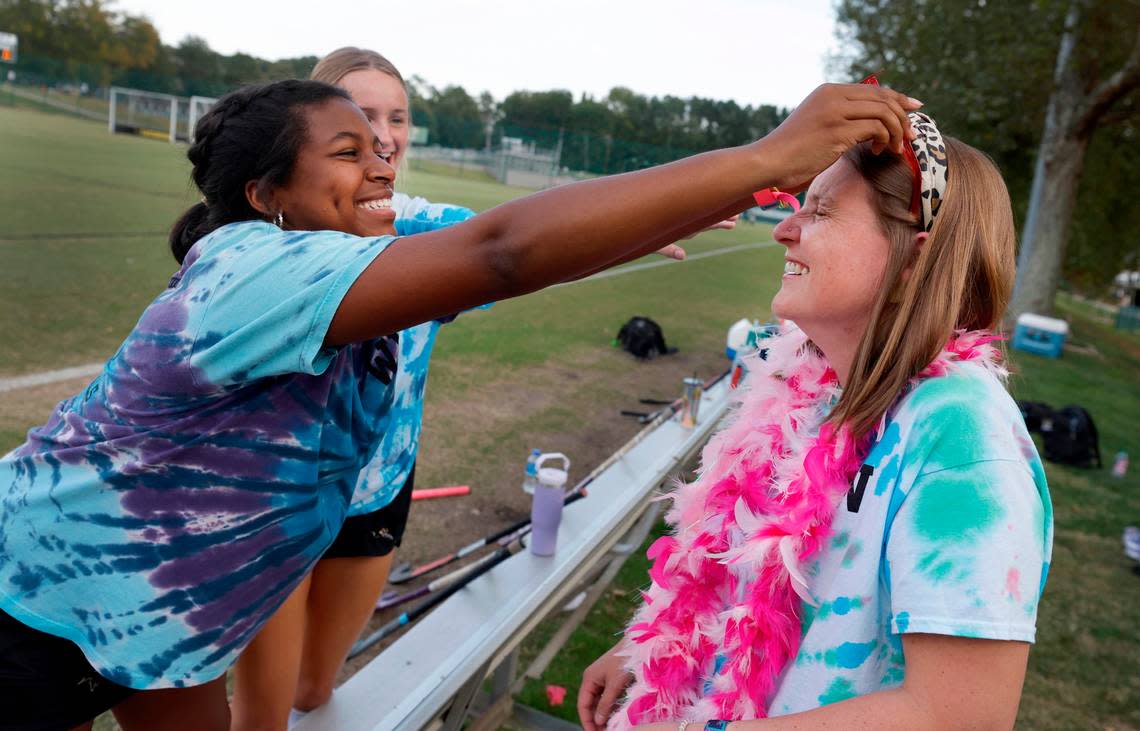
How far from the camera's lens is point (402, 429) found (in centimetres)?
265

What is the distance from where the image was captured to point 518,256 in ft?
3.86

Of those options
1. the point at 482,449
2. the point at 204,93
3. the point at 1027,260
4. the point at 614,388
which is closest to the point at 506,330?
the point at 614,388

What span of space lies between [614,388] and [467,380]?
167 cm

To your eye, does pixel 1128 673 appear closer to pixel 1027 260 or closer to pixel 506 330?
pixel 506 330

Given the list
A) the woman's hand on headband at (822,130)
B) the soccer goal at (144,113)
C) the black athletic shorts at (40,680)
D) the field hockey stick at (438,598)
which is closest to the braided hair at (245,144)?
→ the black athletic shorts at (40,680)

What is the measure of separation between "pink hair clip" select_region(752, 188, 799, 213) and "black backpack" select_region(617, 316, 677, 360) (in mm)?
9005

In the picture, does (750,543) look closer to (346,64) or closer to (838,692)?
(838,692)

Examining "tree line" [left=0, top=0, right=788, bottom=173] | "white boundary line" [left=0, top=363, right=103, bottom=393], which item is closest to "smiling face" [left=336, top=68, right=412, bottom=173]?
"white boundary line" [left=0, top=363, right=103, bottom=393]

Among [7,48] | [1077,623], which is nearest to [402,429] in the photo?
[1077,623]

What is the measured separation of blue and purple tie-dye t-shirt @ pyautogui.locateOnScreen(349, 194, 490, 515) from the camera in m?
2.59

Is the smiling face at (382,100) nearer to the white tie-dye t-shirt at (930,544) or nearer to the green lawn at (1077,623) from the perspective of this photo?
the green lawn at (1077,623)

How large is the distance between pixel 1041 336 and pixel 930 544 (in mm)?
19040

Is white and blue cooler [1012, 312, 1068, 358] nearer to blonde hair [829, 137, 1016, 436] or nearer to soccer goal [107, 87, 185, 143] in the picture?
blonde hair [829, 137, 1016, 436]

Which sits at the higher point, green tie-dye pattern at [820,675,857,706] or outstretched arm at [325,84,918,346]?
outstretched arm at [325,84,918,346]
